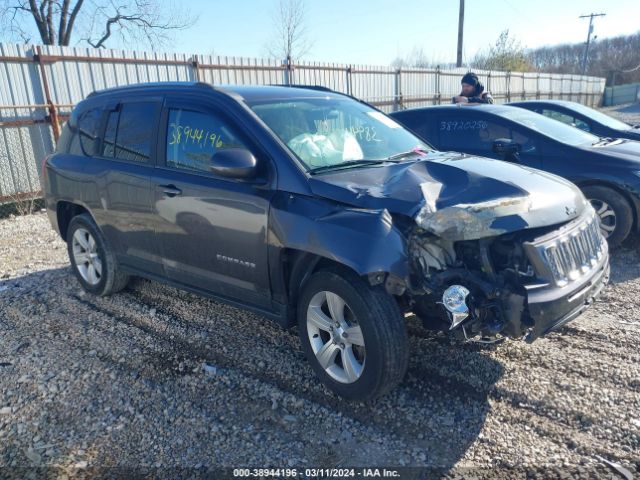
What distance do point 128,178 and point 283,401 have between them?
2.29 meters

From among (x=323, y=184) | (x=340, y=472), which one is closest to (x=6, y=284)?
(x=323, y=184)

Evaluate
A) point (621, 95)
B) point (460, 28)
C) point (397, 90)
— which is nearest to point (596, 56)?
point (621, 95)

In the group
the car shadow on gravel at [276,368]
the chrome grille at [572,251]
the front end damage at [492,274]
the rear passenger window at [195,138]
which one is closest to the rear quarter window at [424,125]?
the car shadow on gravel at [276,368]

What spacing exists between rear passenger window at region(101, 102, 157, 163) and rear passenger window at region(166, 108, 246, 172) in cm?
28

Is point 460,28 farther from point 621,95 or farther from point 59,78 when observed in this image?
point 621,95

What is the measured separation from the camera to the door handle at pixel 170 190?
3893 millimetres

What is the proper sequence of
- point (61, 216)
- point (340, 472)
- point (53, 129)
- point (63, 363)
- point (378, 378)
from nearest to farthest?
point (340, 472)
point (378, 378)
point (63, 363)
point (61, 216)
point (53, 129)

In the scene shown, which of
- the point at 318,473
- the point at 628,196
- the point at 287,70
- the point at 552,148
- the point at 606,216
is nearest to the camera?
the point at 318,473

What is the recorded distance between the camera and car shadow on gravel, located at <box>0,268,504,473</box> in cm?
288

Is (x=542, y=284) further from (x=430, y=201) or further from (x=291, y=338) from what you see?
(x=291, y=338)

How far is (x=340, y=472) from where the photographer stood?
8.72ft

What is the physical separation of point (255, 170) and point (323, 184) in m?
0.48

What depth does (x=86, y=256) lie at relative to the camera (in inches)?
203

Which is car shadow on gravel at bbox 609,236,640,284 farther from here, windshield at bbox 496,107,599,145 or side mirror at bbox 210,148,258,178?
side mirror at bbox 210,148,258,178
